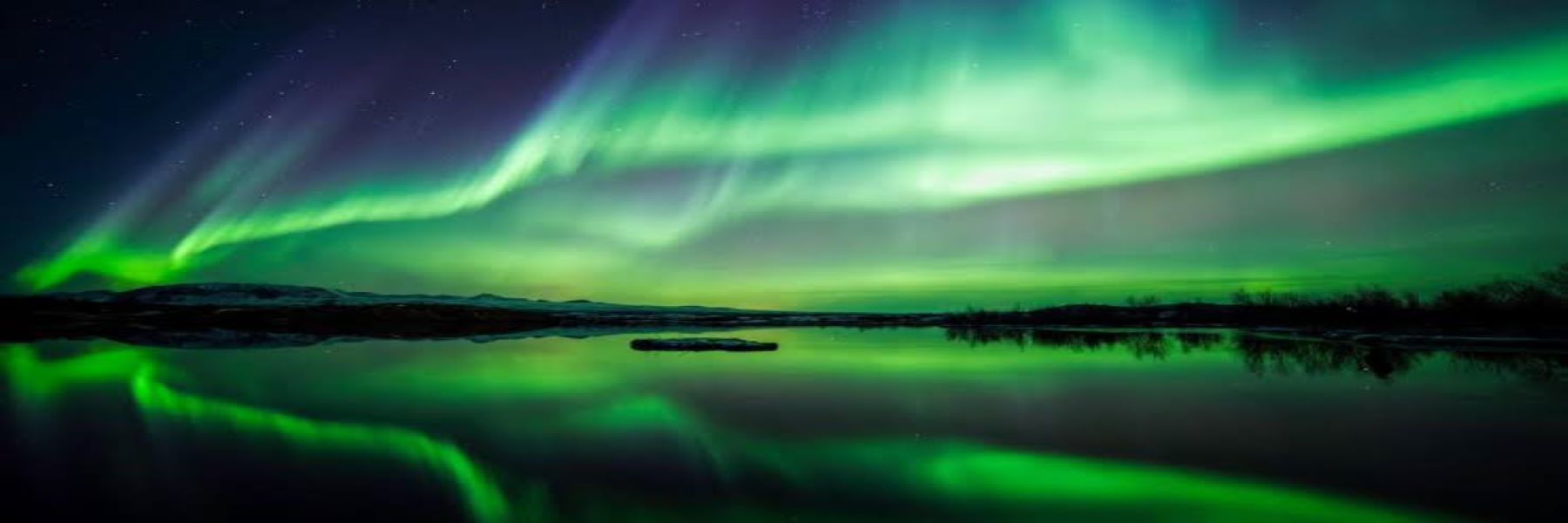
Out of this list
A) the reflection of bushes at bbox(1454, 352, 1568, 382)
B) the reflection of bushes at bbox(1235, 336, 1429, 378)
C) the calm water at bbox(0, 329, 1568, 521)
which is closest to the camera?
the calm water at bbox(0, 329, 1568, 521)

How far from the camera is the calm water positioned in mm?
7309

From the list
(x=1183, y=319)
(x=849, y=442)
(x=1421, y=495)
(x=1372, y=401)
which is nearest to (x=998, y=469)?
(x=849, y=442)

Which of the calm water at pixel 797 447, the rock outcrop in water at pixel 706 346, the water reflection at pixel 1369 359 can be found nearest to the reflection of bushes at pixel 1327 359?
the water reflection at pixel 1369 359

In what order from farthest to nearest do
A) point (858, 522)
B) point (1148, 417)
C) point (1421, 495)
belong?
point (1148, 417), point (1421, 495), point (858, 522)

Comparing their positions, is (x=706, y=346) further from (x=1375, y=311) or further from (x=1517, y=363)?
(x=1375, y=311)

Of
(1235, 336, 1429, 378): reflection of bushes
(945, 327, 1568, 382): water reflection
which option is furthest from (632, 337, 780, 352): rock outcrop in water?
(1235, 336, 1429, 378): reflection of bushes

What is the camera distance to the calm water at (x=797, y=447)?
731cm

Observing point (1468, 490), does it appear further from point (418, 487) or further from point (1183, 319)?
point (1183, 319)

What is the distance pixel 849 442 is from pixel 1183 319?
4920 inches

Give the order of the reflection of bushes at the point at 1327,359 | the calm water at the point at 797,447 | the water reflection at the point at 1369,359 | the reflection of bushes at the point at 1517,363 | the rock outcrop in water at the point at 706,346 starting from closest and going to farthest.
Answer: the calm water at the point at 797,447, the reflection of bushes at the point at 1517,363, the water reflection at the point at 1369,359, the reflection of bushes at the point at 1327,359, the rock outcrop in water at the point at 706,346

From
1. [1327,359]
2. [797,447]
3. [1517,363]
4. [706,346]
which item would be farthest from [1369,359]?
[706,346]

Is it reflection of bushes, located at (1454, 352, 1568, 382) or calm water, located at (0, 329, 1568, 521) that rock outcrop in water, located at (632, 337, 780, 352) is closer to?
calm water, located at (0, 329, 1568, 521)

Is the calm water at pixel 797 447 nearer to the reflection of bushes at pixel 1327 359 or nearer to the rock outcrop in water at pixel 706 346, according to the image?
the reflection of bushes at pixel 1327 359

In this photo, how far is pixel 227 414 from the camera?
1397 centimetres
